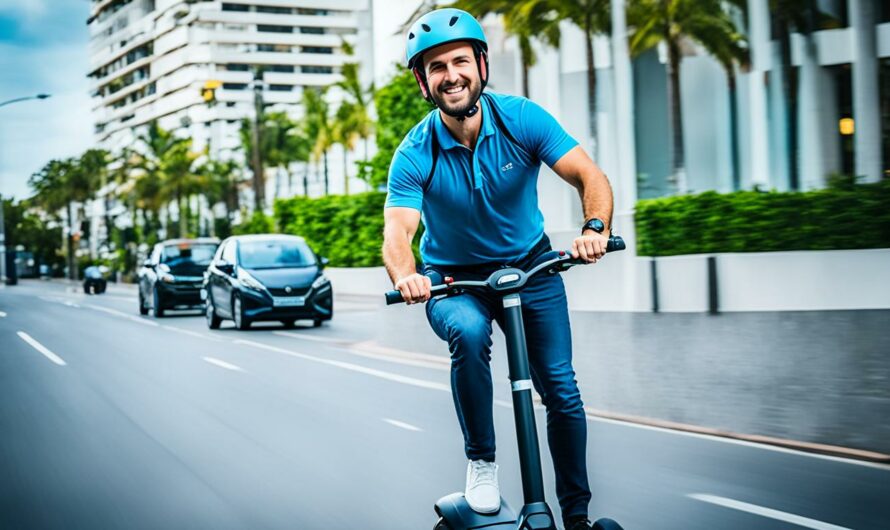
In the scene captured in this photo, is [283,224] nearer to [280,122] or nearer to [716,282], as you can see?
[716,282]

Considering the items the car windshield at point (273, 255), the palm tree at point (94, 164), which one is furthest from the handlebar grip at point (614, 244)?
the palm tree at point (94, 164)

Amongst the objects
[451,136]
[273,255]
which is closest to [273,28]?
[273,255]

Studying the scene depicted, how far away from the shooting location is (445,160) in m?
3.89

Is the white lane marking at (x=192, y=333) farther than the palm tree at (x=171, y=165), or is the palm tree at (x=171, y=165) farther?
the palm tree at (x=171, y=165)

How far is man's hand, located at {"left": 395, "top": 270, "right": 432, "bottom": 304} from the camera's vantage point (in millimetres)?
3559

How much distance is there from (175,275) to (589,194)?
20.9 meters

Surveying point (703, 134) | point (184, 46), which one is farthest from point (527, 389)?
point (184, 46)

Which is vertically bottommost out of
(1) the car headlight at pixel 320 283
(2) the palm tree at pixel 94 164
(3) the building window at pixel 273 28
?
(1) the car headlight at pixel 320 283

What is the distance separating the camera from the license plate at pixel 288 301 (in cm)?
1809

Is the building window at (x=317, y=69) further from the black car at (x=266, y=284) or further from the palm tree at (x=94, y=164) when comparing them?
the black car at (x=266, y=284)

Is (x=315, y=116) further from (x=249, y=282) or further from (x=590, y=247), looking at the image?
(x=590, y=247)

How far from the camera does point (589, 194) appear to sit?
3770 millimetres

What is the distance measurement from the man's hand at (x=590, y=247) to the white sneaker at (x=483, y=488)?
0.80m

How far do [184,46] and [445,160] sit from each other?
412 feet
